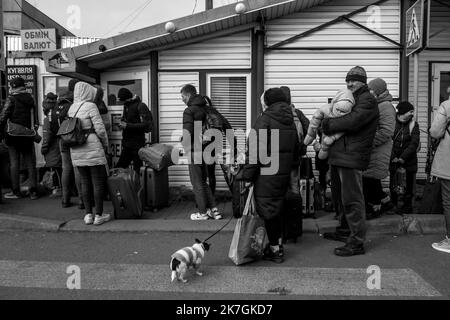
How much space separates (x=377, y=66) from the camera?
7.55m

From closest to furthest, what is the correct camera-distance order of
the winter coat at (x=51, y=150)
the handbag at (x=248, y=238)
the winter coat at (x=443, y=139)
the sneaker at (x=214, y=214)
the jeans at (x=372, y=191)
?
the handbag at (x=248, y=238), the winter coat at (x=443, y=139), the jeans at (x=372, y=191), the sneaker at (x=214, y=214), the winter coat at (x=51, y=150)

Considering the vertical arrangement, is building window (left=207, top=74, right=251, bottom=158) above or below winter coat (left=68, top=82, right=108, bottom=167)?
above

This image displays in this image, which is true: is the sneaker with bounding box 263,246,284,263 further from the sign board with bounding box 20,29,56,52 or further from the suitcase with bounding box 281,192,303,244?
the sign board with bounding box 20,29,56,52

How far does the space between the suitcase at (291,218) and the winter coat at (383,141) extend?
1119mm

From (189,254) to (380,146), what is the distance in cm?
306

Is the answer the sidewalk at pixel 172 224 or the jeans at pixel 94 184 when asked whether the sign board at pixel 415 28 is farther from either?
the jeans at pixel 94 184

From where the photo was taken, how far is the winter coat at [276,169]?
4527mm

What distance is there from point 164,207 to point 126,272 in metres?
2.78

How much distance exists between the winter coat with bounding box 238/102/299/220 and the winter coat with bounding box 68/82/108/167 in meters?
2.19

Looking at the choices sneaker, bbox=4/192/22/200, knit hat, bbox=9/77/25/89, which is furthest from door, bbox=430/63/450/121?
sneaker, bbox=4/192/22/200

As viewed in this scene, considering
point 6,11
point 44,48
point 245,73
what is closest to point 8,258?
point 245,73

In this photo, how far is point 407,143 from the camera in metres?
6.29

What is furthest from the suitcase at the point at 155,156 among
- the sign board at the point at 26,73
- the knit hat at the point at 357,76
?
the sign board at the point at 26,73

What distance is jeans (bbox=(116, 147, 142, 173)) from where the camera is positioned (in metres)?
7.16
